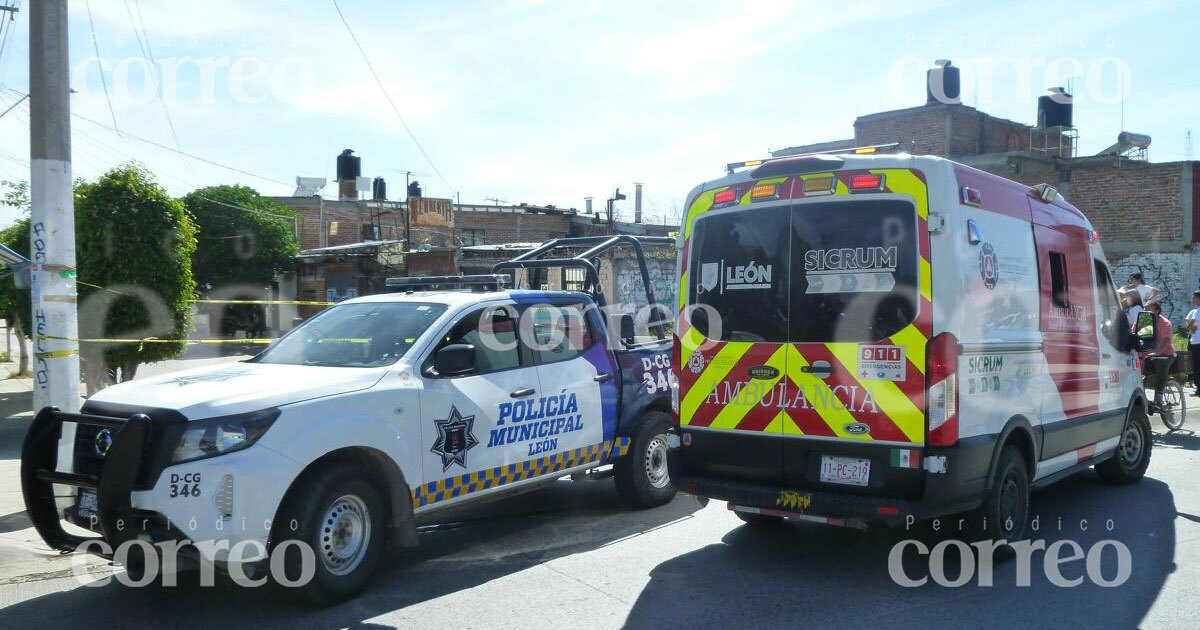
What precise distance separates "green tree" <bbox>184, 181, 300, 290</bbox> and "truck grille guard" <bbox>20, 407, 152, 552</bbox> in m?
27.6

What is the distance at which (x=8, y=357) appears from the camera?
23578 millimetres

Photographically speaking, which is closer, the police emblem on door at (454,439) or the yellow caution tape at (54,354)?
the police emblem on door at (454,439)

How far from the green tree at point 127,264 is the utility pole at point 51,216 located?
11.4 ft

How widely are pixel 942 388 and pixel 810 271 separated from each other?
1.05 metres

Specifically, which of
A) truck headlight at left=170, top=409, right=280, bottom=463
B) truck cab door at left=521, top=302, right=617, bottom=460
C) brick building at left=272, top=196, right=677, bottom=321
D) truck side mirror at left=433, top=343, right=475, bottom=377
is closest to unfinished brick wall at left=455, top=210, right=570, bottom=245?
brick building at left=272, top=196, right=677, bottom=321

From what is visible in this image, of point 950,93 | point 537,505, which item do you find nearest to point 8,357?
point 537,505

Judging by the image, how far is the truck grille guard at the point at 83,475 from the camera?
14.9ft

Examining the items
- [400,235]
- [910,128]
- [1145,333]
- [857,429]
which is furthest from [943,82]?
[857,429]

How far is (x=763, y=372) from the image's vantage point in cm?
572

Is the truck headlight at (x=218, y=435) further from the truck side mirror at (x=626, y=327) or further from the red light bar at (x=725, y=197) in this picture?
the truck side mirror at (x=626, y=327)

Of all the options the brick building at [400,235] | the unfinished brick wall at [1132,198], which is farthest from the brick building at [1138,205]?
the brick building at [400,235]

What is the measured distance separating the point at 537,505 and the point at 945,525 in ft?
11.3

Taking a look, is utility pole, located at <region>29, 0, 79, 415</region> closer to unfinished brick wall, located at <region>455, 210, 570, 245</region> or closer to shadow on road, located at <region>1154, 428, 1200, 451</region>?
shadow on road, located at <region>1154, 428, 1200, 451</region>

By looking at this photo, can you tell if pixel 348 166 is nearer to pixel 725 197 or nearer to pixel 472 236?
pixel 472 236
